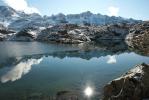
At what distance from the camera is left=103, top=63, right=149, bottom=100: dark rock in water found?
28766 mm

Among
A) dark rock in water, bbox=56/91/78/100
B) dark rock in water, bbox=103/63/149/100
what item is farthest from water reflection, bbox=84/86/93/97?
dark rock in water, bbox=103/63/149/100

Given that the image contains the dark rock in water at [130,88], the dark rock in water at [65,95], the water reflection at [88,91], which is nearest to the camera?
the dark rock in water at [130,88]

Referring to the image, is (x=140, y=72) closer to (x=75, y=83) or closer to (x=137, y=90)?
(x=137, y=90)

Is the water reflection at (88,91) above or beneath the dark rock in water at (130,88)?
beneath

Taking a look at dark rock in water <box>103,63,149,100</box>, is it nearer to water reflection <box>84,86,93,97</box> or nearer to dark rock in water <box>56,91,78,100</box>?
dark rock in water <box>56,91,78,100</box>

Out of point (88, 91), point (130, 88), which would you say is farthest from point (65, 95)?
point (130, 88)

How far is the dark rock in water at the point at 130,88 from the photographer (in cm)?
2877

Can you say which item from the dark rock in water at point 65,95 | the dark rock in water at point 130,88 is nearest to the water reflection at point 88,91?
the dark rock in water at point 65,95

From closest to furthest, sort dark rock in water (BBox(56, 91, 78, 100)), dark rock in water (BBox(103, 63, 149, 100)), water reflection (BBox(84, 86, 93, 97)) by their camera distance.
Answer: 1. dark rock in water (BBox(103, 63, 149, 100))
2. dark rock in water (BBox(56, 91, 78, 100))
3. water reflection (BBox(84, 86, 93, 97))

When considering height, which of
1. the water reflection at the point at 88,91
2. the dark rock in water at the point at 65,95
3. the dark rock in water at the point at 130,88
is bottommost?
the water reflection at the point at 88,91

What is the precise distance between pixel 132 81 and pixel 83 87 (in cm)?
1844

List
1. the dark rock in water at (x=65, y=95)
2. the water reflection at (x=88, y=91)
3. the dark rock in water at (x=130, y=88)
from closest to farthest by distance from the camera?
the dark rock in water at (x=130, y=88), the dark rock in water at (x=65, y=95), the water reflection at (x=88, y=91)

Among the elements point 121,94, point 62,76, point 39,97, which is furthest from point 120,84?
point 62,76

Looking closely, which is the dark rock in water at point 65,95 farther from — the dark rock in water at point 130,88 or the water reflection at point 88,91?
the dark rock in water at point 130,88
